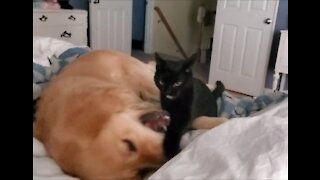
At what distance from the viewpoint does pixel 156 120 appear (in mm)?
630

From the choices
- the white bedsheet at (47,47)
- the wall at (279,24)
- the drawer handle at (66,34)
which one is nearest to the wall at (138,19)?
the drawer handle at (66,34)

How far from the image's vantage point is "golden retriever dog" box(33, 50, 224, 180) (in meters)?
0.62

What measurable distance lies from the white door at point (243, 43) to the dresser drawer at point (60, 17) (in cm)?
146

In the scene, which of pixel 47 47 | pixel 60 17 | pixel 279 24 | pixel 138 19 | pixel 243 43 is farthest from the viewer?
pixel 138 19

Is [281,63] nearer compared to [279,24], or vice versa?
[281,63]

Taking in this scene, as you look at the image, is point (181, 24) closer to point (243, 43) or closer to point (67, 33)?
point (243, 43)

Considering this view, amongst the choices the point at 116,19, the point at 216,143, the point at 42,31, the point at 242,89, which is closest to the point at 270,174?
the point at 216,143

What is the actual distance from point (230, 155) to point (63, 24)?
2806 mm

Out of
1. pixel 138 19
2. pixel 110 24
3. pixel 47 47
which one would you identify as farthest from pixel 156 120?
pixel 138 19

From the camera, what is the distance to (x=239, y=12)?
135 inches

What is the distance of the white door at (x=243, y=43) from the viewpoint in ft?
10.8

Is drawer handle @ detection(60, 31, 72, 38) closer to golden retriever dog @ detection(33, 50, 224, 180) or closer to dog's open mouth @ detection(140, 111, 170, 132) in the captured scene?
golden retriever dog @ detection(33, 50, 224, 180)
